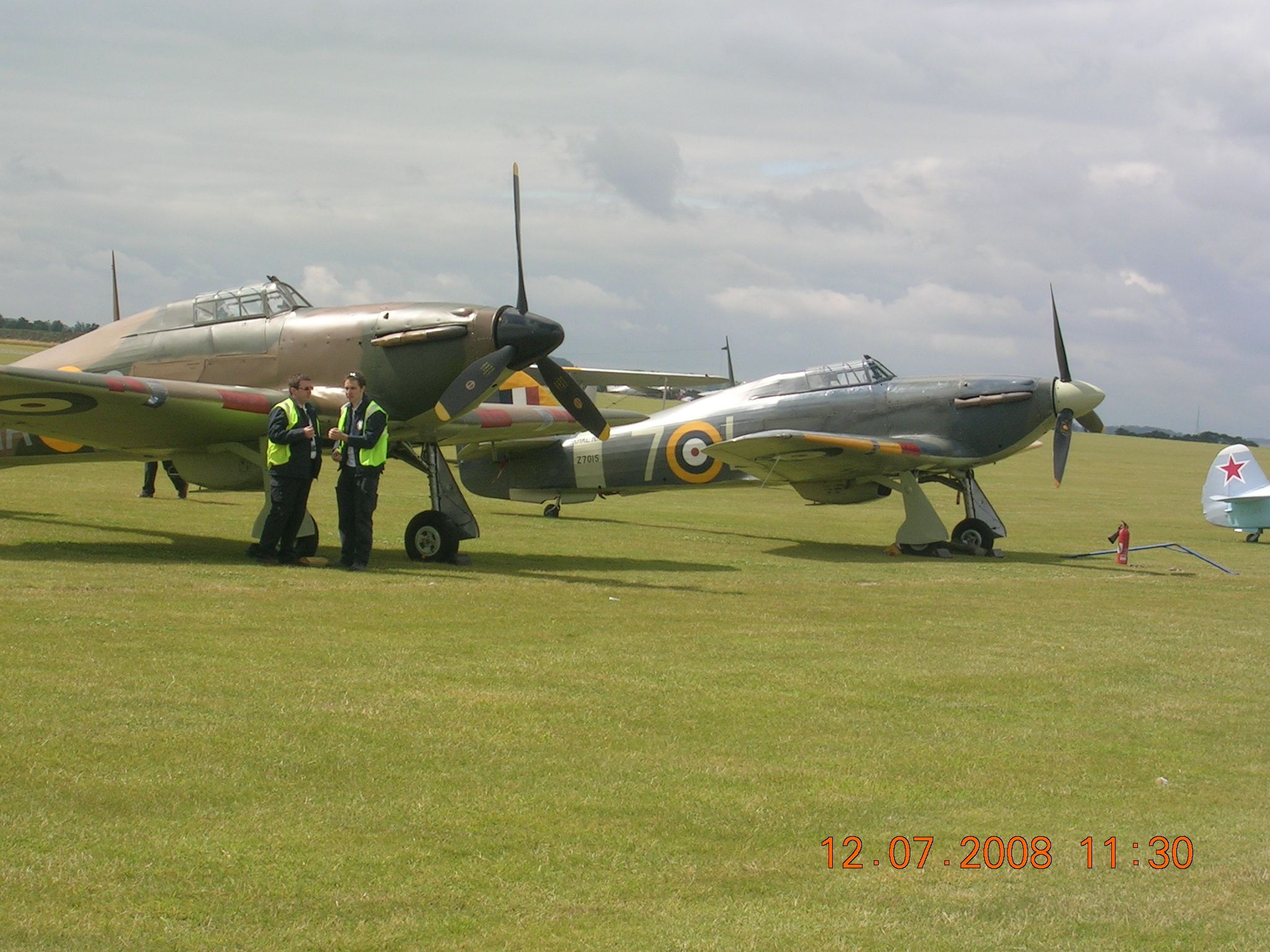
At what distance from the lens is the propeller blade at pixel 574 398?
511 inches

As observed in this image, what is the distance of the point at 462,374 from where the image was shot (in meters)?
12.0

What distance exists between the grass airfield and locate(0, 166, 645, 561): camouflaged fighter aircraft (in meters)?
1.53

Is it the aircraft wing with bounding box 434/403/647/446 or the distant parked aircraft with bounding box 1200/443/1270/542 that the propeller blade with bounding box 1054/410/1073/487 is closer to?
the distant parked aircraft with bounding box 1200/443/1270/542

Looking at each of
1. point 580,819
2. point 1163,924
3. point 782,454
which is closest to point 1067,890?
point 1163,924

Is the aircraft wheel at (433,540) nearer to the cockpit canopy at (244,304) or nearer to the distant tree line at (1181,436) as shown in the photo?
the cockpit canopy at (244,304)

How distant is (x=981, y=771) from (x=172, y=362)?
1031 cm

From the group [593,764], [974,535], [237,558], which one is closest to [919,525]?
[974,535]

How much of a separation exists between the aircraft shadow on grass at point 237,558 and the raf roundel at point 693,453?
186 inches

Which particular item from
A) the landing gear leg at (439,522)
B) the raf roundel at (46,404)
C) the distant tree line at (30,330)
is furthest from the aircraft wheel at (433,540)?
the distant tree line at (30,330)

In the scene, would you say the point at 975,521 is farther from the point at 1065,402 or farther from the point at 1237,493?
the point at 1237,493

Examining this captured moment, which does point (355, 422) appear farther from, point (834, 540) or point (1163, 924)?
point (834, 540)

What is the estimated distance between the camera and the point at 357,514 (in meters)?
11.9

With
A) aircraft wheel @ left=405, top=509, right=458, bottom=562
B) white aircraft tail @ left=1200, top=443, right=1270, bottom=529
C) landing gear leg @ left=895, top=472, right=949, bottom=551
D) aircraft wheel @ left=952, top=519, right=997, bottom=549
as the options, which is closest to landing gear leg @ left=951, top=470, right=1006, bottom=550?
aircraft wheel @ left=952, top=519, right=997, bottom=549

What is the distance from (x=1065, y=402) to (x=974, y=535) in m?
2.31
